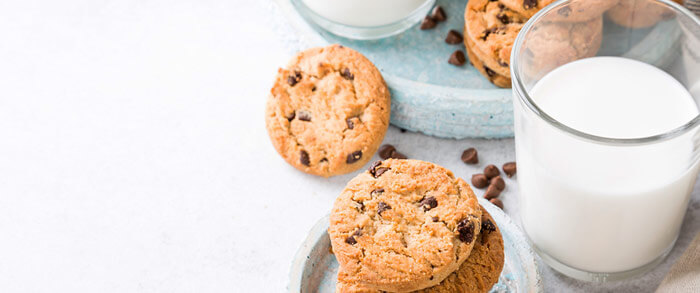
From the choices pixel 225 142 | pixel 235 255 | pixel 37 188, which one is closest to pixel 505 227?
pixel 235 255

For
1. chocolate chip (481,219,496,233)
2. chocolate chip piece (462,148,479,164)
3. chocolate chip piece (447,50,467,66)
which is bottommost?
chocolate chip piece (462,148,479,164)

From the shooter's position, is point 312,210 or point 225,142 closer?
point 312,210

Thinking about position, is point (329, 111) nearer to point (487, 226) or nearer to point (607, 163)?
point (487, 226)

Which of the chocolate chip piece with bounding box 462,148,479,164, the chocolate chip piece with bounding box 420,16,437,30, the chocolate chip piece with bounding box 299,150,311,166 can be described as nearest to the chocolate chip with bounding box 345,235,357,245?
the chocolate chip piece with bounding box 299,150,311,166

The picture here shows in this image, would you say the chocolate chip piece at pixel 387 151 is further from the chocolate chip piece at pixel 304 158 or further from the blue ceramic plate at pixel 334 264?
the blue ceramic plate at pixel 334 264

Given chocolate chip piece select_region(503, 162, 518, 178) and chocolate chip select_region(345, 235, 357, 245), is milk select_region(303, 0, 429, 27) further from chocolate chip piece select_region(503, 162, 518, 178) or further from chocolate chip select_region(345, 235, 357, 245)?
chocolate chip select_region(345, 235, 357, 245)

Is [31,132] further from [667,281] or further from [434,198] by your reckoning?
[667,281]

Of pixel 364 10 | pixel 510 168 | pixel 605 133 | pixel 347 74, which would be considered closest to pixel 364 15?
pixel 364 10
